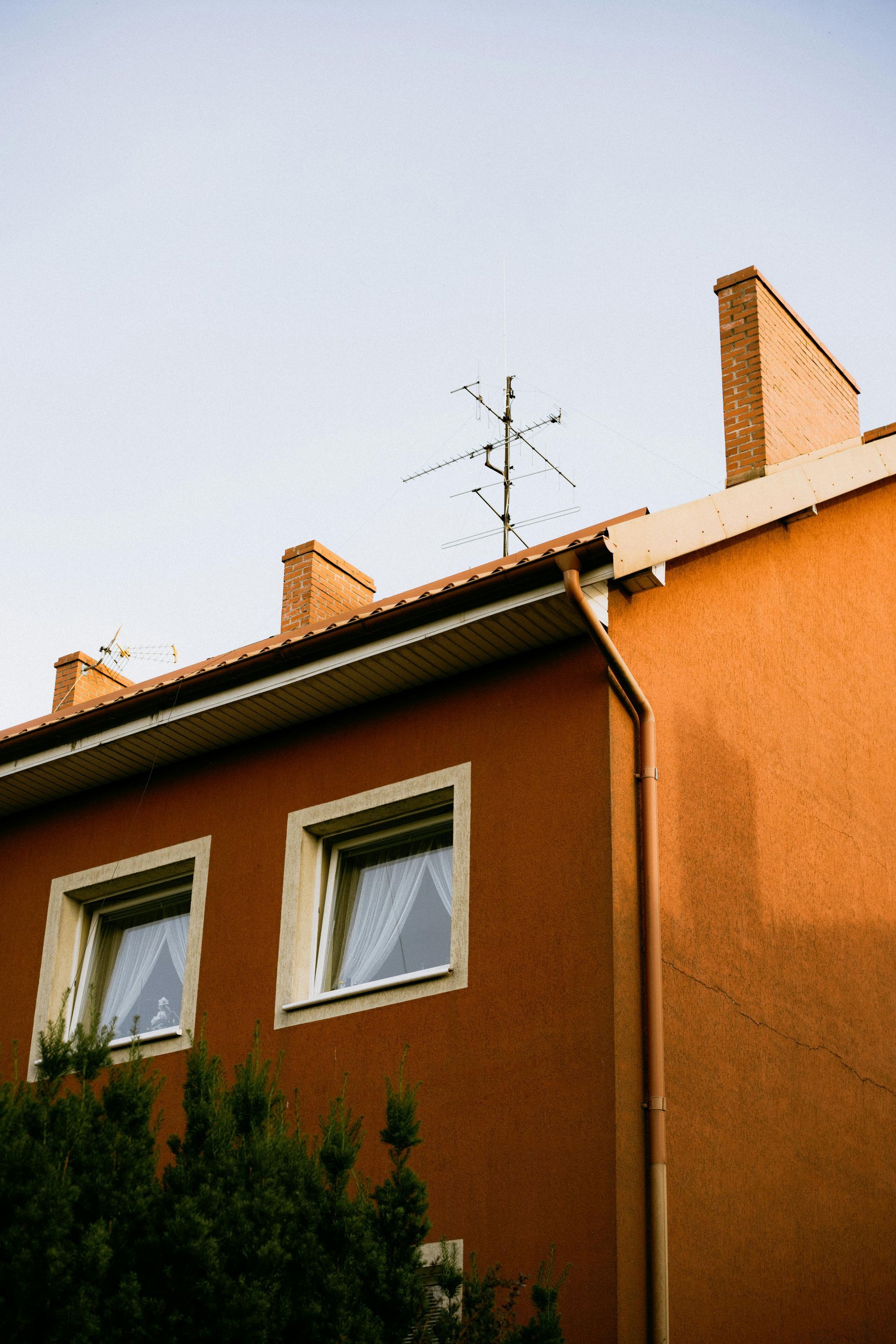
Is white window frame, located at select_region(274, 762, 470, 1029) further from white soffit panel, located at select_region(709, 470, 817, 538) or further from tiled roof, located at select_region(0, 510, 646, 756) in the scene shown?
white soffit panel, located at select_region(709, 470, 817, 538)

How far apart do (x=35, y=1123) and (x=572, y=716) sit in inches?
162

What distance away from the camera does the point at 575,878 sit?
9.16m

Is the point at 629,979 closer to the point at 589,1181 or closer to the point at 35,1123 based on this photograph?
the point at 589,1181

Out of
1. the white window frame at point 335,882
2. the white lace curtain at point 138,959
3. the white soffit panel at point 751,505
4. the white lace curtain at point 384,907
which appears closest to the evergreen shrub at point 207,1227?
the white window frame at point 335,882

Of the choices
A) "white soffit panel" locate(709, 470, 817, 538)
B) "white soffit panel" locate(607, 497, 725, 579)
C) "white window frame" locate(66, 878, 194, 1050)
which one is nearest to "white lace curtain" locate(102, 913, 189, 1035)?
"white window frame" locate(66, 878, 194, 1050)

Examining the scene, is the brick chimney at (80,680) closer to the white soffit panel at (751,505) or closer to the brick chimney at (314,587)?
the brick chimney at (314,587)

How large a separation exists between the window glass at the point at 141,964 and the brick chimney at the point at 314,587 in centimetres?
333

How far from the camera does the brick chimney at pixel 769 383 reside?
1198 cm

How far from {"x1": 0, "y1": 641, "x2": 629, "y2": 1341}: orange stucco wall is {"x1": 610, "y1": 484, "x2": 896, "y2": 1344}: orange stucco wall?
487 mm

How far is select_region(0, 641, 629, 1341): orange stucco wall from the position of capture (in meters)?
8.48

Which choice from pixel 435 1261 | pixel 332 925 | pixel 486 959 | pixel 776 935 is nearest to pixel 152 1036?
pixel 332 925

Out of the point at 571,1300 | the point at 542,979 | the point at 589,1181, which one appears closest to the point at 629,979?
the point at 542,979

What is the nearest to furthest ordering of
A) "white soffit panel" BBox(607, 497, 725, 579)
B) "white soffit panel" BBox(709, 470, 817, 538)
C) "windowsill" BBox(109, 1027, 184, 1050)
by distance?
"white soffit panel" BBox(607, 497, 725, 579), "white soffit panel" BBox(709, 470, 817, 538), "windowsill" BBox(109, 1027, 184, 1050)

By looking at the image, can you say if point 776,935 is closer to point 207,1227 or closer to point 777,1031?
point 777,1031
